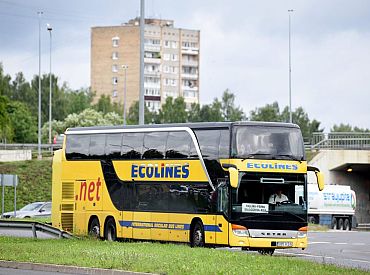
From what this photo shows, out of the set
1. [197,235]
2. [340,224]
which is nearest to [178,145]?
[197,235]

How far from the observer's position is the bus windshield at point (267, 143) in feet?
98.1

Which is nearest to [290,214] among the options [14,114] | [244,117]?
[14,114]

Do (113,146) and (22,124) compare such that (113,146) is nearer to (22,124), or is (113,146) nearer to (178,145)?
(178,145)

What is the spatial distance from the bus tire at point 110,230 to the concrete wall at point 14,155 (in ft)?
160

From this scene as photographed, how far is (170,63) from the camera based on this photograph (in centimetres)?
16612

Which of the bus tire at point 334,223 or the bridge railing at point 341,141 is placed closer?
the bus tire at point 334,223

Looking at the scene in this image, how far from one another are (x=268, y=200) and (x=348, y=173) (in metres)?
51.7

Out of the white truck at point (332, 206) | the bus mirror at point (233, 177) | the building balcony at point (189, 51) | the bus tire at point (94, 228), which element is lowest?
the white truck at point (332, 206)

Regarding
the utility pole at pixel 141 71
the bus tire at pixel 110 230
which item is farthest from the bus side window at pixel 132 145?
the utility pole at pixel 141 71

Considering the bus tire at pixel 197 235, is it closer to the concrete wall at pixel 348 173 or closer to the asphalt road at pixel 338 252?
the asphalt road at pixel 338 252

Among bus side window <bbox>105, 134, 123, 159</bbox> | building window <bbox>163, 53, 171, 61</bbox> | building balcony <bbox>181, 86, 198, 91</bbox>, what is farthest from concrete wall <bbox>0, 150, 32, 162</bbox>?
building balcony <bbox>181, 86, 198, 91</bbox>

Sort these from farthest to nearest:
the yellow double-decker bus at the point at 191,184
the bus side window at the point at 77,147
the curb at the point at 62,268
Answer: the bus side window at the point at 77,147 → the yellow double-decker bus at the point at 191,184 → the curb at the point at 62,268

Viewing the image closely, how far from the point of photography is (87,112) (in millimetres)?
133875

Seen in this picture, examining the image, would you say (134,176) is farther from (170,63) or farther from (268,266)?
(170,63)
